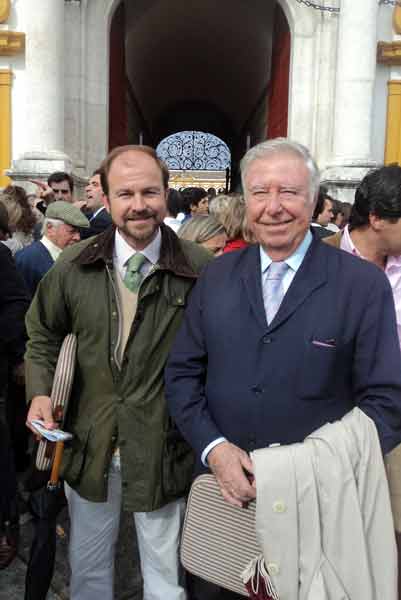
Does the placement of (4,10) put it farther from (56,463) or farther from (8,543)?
(56,463)

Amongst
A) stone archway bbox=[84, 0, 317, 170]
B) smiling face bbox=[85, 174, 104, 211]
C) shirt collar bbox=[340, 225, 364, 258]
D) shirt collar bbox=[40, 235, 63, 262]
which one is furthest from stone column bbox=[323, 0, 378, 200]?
shirt collar bbox=[340, 225, 364, 258]

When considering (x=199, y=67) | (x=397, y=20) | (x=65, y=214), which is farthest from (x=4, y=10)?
(x=199, y=67)

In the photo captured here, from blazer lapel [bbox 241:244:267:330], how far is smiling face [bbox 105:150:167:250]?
404 millimetres

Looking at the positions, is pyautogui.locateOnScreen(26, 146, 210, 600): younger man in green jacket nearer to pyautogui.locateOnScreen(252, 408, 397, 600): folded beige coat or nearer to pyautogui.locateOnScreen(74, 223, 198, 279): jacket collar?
pyautogui.locateOnScreen(74, 223, 198, 279): jacket collar

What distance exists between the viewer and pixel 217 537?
174 centimetres

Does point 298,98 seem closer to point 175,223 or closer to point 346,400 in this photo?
point 175,223

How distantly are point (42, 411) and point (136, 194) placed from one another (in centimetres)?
85

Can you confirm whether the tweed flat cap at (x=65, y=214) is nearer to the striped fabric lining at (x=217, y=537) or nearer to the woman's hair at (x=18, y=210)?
the woman's hair at (x=18, y=210)

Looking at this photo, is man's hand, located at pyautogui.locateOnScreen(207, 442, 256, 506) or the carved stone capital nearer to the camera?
man's hand, located at pyautogui.locateOnScreen(207, 442, 256, 506)

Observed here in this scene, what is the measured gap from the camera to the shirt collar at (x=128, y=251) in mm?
2119

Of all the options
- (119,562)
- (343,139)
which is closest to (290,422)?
(119,562)

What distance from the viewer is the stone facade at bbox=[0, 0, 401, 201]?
867 centimetres

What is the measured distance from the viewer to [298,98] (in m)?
9.84

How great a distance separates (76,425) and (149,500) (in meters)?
0.39
